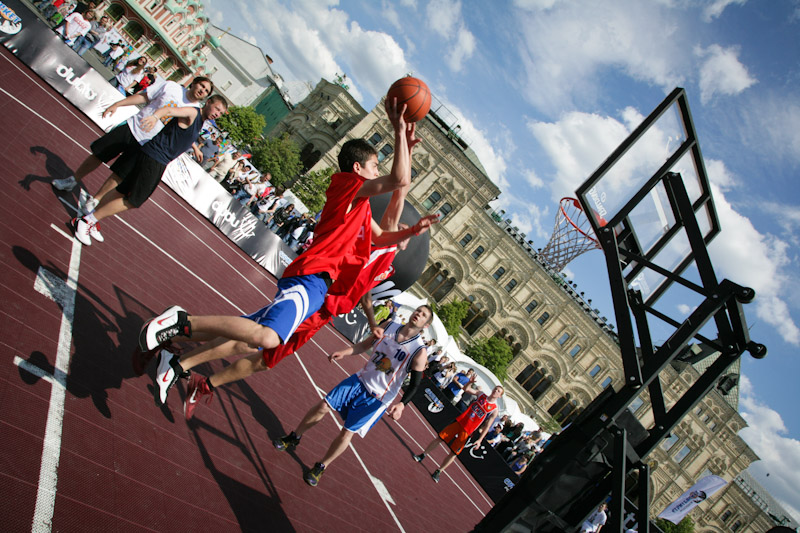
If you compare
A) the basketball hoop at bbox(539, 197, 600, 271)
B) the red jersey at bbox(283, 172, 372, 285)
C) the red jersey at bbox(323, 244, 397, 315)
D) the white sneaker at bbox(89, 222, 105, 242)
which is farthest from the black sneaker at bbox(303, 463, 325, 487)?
the basketball hoop at bbox(539, 197, 600, 271)

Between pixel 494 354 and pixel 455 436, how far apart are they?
31731 mm

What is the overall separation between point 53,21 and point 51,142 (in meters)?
12.8

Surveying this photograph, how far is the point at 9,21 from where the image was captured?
10977 millimetres

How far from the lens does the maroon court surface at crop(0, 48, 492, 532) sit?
10.1 feet

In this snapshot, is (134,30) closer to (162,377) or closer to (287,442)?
(287,442)

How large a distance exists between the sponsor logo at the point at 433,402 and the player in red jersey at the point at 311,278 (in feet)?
36.3

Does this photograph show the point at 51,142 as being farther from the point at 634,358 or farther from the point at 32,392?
the point at 634,358

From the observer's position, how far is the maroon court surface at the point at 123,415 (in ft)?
10.1

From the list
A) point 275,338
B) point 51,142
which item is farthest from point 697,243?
point 51,142

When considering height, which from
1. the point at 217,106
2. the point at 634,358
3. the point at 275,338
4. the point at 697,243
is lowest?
the point at 275,338

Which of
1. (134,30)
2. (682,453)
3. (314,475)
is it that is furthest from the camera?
(134,30)

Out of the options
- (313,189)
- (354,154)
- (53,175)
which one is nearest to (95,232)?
(53,175)

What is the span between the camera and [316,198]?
4506 centimetres

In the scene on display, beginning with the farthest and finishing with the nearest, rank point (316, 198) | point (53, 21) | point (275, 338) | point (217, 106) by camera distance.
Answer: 1. point (316, 198)
2. point (53, 21)
3. point (217, 106)
4. point (275, 338)
